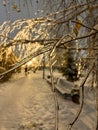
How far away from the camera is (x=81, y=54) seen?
130 inches

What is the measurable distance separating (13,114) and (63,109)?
1810 mm

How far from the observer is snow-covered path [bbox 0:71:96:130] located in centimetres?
928

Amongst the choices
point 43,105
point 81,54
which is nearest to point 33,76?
point 43,105

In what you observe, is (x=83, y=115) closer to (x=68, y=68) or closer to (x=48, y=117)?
(x=48, y=117)

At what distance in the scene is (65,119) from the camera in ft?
32.8

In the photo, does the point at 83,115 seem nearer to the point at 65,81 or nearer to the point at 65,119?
the point at 65,119

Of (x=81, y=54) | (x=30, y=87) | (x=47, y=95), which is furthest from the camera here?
(x=30, y=87)

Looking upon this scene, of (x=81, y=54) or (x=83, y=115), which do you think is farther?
(x=83, y=115)

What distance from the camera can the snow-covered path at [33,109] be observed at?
9.28 metres

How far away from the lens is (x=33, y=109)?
11.0 meters

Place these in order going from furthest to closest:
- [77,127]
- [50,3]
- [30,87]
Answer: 1. [30,87]
2. [77,127]
3. [50,3]

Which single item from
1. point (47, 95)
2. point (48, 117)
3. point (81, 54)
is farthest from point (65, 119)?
point (81, 54)

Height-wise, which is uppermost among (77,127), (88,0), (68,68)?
(88,0)

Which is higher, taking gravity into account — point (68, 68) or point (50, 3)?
point (50, 3)
